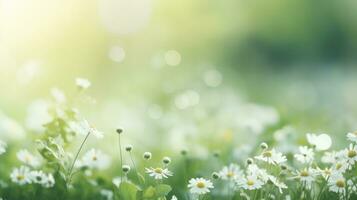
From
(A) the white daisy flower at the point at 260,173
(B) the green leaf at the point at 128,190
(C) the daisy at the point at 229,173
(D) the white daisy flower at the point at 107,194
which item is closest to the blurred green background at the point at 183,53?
(C) the daisy at the point at 229,173

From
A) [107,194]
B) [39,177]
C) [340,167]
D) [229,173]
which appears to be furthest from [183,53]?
[340,167]

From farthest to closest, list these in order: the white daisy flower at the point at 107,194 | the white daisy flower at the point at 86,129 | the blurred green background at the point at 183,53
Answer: the blurred green background at the point at 183,53 < the white daisy flower at the point at 107,194 < the white daisy flower at the point at 86,129

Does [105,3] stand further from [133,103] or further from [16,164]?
[16,164]

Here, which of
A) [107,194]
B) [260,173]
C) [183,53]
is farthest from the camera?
[183,53]

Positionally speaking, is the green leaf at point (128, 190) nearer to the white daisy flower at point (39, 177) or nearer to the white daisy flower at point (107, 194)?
the white daisy flower at point (39, 177)

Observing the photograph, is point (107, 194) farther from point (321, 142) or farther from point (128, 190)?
point (321, 142)

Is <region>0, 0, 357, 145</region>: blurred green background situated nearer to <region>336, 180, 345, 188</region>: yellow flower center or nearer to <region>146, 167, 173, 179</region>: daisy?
<region>336, 180, 345, 188</region>: yellow flower center

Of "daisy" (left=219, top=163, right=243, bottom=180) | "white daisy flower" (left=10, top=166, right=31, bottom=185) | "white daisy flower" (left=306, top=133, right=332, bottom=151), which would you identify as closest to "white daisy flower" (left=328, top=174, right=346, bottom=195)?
"white daisy flower" (left=306, top=133, right=332, bottom=151)

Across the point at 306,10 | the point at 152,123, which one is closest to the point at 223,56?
the point at 306,10
